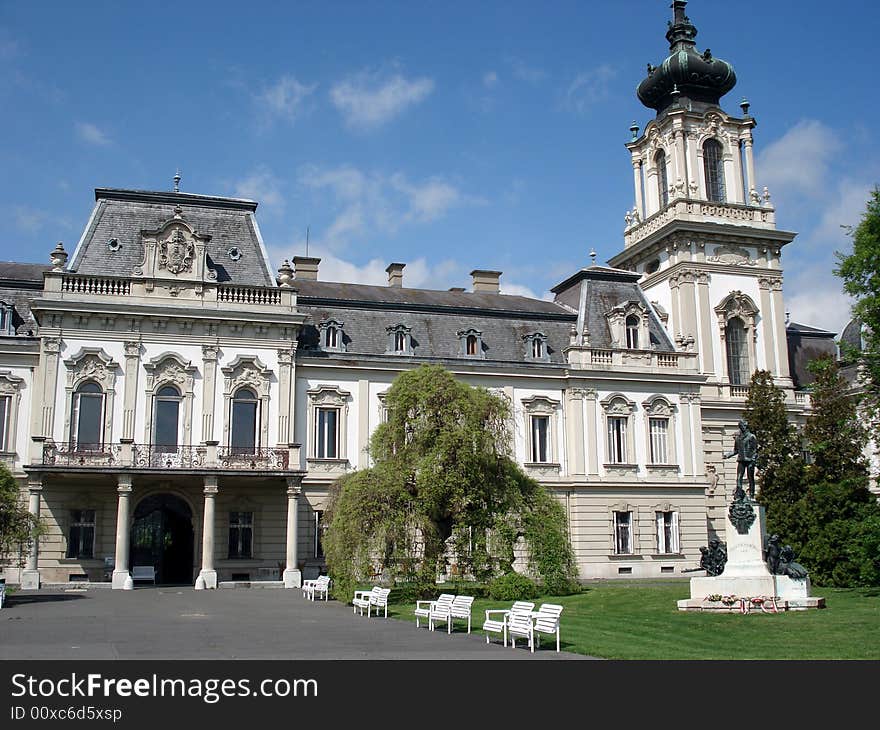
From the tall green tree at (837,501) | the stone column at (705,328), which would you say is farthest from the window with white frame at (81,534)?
the stone column at (705,328)

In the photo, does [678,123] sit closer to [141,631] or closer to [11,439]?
[11,439]

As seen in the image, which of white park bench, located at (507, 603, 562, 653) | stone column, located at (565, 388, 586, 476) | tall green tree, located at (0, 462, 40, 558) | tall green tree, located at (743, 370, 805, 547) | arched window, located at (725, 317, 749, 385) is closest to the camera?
white park bench, located at (507, 603, 562, 653)

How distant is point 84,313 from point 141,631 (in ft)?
66.7

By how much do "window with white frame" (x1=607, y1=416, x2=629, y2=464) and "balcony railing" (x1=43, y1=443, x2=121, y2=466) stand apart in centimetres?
2163

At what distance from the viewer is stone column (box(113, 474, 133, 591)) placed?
1319 inches

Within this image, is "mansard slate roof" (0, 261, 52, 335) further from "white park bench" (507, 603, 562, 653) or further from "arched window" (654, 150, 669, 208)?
"arched window" (654, 150, 669, 208)

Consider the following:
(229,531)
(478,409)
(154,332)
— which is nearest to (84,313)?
(154,332)

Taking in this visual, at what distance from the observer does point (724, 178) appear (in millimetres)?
53594

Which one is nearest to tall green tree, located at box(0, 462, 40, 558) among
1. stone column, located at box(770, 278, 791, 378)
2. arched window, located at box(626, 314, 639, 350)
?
arched window, located at box(626, 314, 639, 350)

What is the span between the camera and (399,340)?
42500 millimetres

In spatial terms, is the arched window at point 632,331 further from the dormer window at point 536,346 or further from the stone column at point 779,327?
the stone column at point 779,327

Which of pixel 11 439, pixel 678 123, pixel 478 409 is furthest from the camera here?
pixel 678 123

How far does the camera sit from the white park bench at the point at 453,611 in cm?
1922

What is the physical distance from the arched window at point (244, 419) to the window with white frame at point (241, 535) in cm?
273
